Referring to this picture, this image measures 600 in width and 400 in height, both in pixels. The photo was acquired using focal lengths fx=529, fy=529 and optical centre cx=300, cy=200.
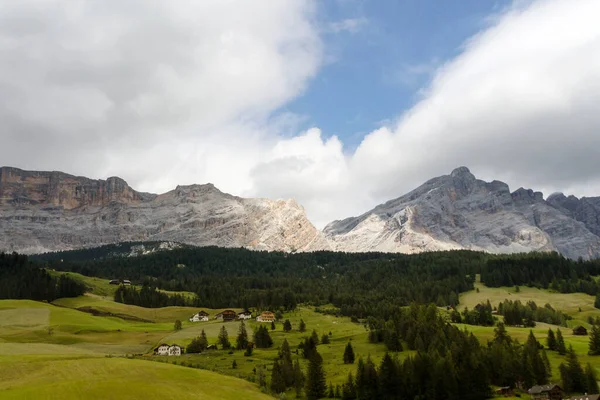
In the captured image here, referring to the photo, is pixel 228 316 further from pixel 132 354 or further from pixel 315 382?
pixel 315 382

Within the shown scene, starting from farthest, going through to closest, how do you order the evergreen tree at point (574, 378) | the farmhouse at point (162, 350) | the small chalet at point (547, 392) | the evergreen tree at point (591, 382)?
the farmhouse at point (162, 350)
the evergreen tree at point (574, 378)
the evergreen tree at point (591, 382)
the small chalet at point (547, 392)

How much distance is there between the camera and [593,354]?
385 ft

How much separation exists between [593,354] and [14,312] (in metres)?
159

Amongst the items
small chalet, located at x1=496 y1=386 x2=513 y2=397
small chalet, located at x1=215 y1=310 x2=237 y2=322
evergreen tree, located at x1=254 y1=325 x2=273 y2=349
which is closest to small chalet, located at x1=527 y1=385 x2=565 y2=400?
small chalet, located at x1=496 y1=386 x2=513 y2=397

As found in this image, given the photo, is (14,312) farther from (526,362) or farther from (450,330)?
(526,362)

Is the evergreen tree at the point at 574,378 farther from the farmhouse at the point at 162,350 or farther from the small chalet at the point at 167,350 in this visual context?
the farmhouse at the point at 162,350

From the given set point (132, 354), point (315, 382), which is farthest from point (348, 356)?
point (132, 354)

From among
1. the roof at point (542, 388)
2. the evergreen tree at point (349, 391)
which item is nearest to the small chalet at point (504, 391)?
the roof at point (542, 388)

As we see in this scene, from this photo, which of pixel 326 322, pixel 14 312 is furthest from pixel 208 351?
pixel 14 312

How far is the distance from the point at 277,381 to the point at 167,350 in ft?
135

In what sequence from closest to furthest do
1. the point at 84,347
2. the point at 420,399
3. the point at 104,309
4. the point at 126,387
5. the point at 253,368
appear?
the point at 126,387 < the point at 420,399 < the point at 253,368 < the point at 84,347 < the point at 104,309

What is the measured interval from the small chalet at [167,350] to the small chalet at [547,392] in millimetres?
80491

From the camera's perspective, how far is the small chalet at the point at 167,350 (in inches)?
Result: 5018

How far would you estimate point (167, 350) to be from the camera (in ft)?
425
